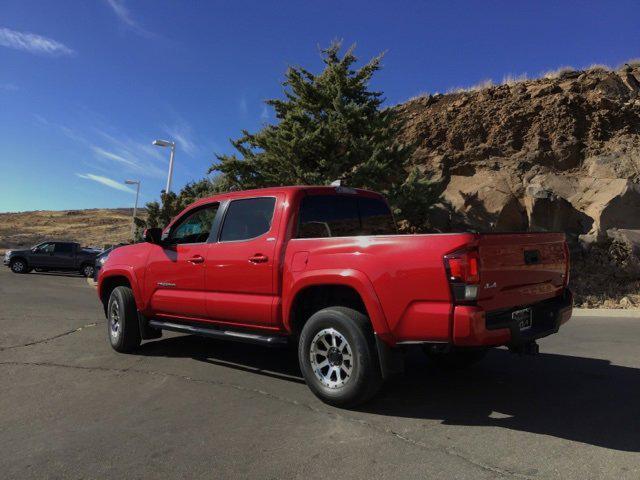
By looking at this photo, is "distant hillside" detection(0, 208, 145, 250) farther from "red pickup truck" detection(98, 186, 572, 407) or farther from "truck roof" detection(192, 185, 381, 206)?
"truck roof" detection(192, 185, 381, 206)

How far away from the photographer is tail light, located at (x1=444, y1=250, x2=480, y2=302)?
384cm

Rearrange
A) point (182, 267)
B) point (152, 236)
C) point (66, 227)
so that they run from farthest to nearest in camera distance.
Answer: point (66, 227), point (152, 236), point (182, 267)

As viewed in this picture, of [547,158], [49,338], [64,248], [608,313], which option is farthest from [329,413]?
[64,248]

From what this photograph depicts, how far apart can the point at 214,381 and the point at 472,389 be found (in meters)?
2.62

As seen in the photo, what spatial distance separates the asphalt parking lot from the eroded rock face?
1205 centimetres

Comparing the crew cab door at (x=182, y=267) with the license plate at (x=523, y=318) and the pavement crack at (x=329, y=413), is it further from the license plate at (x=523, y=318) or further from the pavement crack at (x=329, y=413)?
the license plate at (x=523, y=318)

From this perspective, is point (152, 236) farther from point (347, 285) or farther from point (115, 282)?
point (347, 285)

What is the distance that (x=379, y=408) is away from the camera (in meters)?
4.53

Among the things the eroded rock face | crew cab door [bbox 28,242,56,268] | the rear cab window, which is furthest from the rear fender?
crew cab door [bbox 28,242,56,268]

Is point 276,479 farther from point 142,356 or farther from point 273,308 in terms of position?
point 142,356

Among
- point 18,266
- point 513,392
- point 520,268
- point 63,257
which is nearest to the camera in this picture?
point 520,268

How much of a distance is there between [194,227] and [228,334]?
1.84 meters

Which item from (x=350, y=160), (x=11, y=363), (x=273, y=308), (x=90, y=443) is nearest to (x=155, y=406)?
(x=90, y=443)

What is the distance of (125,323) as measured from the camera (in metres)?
6.70
